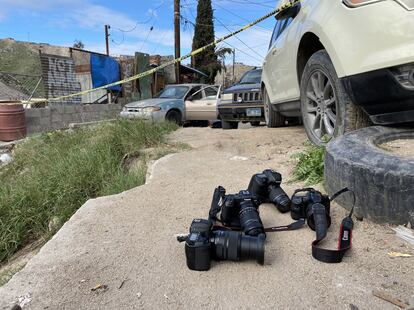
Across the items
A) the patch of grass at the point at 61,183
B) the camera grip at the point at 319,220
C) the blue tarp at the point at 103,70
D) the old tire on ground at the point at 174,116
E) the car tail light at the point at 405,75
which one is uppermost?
the blue tarp at the point at 103,70

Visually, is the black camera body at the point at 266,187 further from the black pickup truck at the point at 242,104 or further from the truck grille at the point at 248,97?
the truck grille at the point at 248,97

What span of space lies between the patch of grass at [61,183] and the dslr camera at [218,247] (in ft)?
6.72

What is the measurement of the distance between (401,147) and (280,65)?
2.39 meters

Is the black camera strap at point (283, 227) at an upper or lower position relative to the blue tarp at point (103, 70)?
lower

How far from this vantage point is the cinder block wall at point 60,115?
1111 cm

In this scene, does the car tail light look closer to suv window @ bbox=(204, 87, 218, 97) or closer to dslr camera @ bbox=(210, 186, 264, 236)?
dslr camera @ bbox=(210, 186, 264, 236)

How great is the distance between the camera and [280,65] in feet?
15.0

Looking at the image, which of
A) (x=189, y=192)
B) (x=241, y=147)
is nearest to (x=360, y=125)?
(x=189, y=192)

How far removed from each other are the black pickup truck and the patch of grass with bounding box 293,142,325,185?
179 inches

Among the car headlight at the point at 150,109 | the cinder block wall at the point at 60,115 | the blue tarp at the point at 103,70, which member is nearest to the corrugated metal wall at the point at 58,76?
the cinder block wall at the point at 60,115

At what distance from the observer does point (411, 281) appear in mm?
1633

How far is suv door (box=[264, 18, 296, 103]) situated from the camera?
4236 millimetres

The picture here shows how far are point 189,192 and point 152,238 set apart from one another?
82cm

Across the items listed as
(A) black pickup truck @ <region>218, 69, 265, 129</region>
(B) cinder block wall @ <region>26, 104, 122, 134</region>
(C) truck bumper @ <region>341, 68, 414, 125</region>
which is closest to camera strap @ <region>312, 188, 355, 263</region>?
(C) truck bumper @ <region>341, 68, 414, 125</region>
